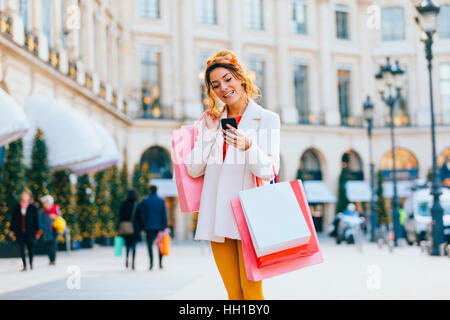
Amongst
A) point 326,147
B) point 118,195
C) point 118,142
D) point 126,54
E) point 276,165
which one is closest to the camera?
point 276,165

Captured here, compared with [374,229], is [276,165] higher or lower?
higher

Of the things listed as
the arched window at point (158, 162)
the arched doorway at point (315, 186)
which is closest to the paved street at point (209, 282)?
the arched window at point (158, 162)

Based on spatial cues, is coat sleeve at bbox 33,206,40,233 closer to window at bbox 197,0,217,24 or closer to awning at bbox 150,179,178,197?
awning at bbox 150,179,178,197

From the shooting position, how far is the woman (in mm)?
3586

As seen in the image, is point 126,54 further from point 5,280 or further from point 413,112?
point 5,280

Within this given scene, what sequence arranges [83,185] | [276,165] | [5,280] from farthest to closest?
[83,185] < [5,280] < [276,165]

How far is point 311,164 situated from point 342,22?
8.90 meters

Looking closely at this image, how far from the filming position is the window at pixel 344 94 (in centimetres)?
4184

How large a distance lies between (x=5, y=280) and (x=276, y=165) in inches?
365

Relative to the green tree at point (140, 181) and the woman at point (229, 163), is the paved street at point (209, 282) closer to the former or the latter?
the woman at point (229, 163)

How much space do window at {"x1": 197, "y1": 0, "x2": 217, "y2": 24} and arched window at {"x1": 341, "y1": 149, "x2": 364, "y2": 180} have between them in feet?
37.0

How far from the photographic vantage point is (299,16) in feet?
135

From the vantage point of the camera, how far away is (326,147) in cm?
4034

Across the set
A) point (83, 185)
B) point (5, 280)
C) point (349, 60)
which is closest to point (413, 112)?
point (349, 60)
